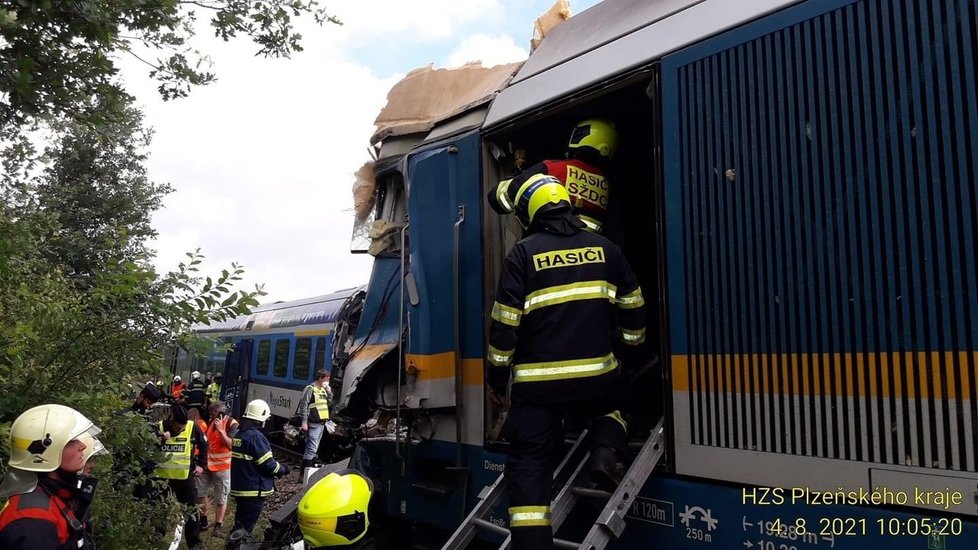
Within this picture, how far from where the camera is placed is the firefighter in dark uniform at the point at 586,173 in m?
3.64

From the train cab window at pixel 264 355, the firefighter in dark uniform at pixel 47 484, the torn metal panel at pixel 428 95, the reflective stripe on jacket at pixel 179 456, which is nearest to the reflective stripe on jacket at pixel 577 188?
the torn metal panel at pixel 428 95

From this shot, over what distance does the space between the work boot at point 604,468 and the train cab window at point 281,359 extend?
13817 millimetres

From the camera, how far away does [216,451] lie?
815 cm

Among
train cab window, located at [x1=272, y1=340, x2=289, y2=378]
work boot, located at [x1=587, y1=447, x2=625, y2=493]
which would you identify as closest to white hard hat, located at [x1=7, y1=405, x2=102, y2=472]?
work boot, located at [x1=587, y1=447, x2=625, y2=493]

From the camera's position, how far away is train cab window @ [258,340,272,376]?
1702 centimetres

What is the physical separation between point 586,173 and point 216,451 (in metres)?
6.41

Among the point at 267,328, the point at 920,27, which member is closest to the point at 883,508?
Result: the point at 920,27

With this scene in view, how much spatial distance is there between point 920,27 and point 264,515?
8.73 metres

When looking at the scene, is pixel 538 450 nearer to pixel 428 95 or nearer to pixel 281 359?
pixel 428 95

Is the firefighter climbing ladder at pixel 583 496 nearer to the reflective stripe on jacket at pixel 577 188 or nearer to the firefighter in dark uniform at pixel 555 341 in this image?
the firefighter in dark uniform at pixel 555 341

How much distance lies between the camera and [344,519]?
2801mm

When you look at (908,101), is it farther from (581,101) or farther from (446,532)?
(446,532)

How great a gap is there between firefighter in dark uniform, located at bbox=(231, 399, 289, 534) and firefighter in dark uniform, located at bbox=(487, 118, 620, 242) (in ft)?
14.3

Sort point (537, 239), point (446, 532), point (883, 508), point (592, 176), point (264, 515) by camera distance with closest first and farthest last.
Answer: point (883, 508), point (537, 239), point (592, 176), point (446, 532), point (264, 515)
